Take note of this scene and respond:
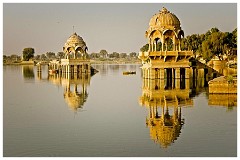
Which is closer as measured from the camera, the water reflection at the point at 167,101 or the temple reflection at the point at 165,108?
the temple reflection at the point at 165,108

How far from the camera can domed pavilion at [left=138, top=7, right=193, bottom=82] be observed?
126 ft

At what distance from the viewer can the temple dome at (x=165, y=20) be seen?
130 ft

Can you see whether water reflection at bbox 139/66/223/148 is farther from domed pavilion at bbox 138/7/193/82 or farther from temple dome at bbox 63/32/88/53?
temple dome at bbox 63/32/88/53

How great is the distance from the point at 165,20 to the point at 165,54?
11.5 ft

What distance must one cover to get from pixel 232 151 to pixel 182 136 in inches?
93.4

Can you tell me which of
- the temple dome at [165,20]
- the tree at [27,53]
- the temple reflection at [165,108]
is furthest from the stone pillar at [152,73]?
the tree at [27,53]

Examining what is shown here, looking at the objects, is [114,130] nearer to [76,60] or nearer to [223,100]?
[223,100]

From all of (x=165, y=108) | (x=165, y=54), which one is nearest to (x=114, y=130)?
(x=165, y=108)

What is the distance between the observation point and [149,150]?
13.6 meters

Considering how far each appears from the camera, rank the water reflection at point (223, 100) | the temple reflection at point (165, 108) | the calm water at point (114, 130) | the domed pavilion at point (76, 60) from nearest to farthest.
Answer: the calm water at point (114, 130), the temple reflection at point (165, 108), the water reflection at point (223, 100), the domed pavilion at point (76, 60)

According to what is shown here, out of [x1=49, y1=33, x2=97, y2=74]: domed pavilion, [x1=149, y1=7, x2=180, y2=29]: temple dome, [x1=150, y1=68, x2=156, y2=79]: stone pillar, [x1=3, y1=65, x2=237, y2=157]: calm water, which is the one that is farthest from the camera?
[x1=49, y1=33, x2=97, y2=74]: domed pavilion

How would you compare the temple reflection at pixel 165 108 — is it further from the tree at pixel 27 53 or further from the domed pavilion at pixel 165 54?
the tree at pixel 27 53

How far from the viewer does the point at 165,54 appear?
37719mm

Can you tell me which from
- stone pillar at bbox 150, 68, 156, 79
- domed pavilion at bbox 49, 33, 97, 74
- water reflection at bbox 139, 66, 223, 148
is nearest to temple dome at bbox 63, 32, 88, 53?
domed pavilion at bbox 49, 33, 97, 74
